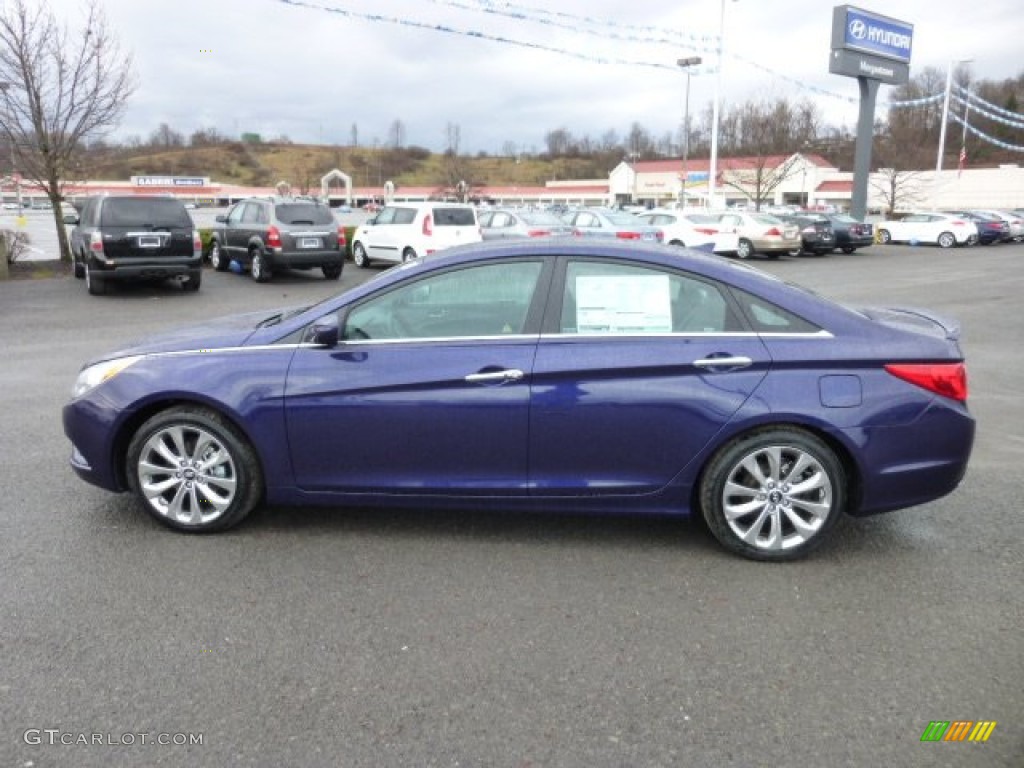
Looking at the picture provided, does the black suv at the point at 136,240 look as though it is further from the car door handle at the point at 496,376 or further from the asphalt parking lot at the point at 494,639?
the car door handle at the point at 496,376

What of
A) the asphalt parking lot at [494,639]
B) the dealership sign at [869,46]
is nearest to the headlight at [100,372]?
the asphalt parking lot at [494,639]

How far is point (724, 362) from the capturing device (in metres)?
3.71

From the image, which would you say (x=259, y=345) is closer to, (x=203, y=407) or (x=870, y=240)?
(x=203, y=407)

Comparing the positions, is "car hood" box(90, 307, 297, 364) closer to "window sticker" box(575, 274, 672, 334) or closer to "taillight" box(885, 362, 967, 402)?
"window sticker" box(575, 274, 672, 334)

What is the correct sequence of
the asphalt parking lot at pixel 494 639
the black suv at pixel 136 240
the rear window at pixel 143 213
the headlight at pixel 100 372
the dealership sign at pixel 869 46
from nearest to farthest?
1. the asphalt parking lot at pixel 494 639
2. the headlight at pixel 100 372
3. the black suv at pixel 136 240
4. the rear window at pixel 143 213
5. the dealership sign at pixel 869 46

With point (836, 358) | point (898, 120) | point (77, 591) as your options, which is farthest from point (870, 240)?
point (898, 120)

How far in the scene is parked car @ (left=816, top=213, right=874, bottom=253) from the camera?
27.9 m

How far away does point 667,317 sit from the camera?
3.86 m

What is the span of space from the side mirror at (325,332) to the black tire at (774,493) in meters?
1.92

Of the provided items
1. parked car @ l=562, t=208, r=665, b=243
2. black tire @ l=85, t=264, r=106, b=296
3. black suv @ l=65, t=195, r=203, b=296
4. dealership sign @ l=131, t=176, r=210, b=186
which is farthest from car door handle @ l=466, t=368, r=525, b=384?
dealership sign @ l=131, t=176, r=210, b=186

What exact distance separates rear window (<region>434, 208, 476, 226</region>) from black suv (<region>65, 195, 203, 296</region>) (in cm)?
531

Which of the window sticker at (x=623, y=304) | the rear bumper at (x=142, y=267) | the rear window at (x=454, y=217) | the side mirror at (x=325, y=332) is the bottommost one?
the rear bumper at (x=142, y=267)

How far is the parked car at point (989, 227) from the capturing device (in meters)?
33.8

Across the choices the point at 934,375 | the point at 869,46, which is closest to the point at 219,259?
the point at 934,375
